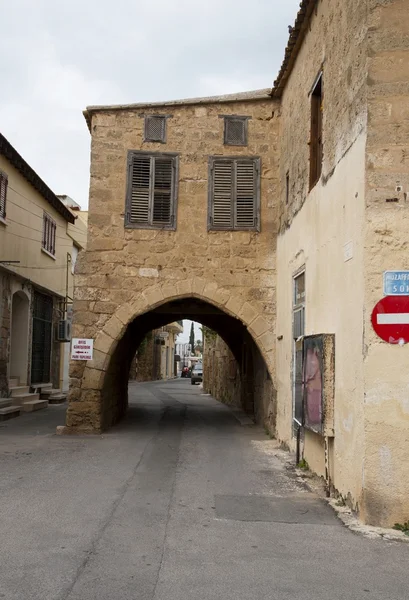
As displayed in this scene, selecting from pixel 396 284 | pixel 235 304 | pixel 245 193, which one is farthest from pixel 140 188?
pixel 396 284

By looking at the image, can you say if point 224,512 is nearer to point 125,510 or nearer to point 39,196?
point 125,510

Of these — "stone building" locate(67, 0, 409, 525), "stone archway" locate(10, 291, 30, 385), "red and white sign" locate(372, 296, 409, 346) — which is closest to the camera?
"red and white sign" locate(372, 296, 409, 346)

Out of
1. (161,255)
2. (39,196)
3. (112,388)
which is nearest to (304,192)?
(161,255)

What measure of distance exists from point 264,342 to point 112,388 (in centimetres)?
336

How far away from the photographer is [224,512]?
18.8 feet

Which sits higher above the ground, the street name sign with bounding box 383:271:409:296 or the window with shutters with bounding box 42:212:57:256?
the window with shutters with bounding box 42:212:57:256

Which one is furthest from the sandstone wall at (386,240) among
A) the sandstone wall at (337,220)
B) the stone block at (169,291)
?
the stone block at (169,291)

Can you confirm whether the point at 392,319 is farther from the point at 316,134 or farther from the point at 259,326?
the point at 259,326

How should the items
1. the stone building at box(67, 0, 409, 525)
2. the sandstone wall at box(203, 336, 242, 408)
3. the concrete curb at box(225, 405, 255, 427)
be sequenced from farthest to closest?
1. the sandstone wall at box(203, 336, 242, 408)
2. the concrete curb at box(225, 405, 255, 427)
3. the stone building at box(67, 0, 409, 525)

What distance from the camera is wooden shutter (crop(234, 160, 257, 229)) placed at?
1111cm

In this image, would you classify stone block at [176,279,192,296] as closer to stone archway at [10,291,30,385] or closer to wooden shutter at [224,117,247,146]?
wooden shutter at [224,117,247,146]

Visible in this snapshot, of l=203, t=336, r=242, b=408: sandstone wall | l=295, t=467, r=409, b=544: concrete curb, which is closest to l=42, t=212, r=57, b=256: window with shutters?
l=203, t=336, r=242, b=408: sandstone wall

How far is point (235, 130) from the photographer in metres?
11.2

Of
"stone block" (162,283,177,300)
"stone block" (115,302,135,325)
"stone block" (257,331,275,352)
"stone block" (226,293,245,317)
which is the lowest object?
"stone block" (257,331,275,352)
